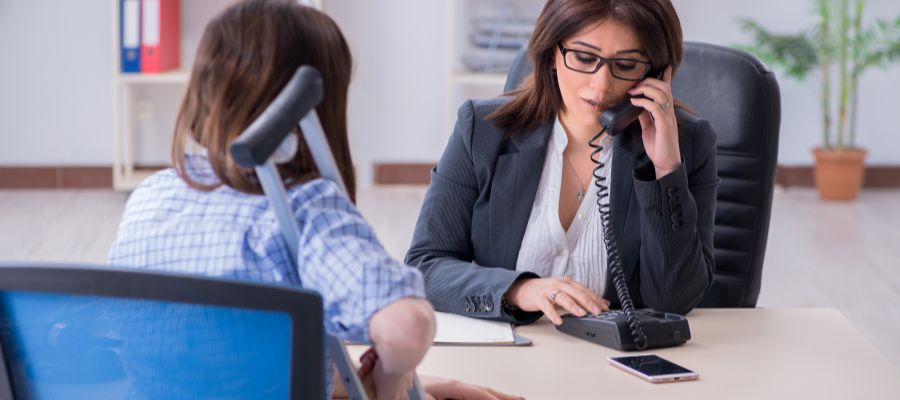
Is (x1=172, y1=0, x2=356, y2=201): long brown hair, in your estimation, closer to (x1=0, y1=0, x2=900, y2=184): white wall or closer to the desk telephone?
the desk telephone

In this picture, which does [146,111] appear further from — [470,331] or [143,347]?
[143,347]

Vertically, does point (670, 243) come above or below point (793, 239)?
above

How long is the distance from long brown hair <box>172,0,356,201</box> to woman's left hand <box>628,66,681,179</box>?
79 cm

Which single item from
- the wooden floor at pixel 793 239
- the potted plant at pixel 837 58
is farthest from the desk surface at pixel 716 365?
the potted plant at pixel 837 58

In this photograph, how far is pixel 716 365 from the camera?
1523 mm

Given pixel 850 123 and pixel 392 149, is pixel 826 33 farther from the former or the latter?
pixel 392 149

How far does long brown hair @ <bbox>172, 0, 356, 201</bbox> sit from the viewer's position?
3.57 feet

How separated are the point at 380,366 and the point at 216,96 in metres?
0.29

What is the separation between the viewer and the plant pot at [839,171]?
206 inches

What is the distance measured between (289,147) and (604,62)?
99cm

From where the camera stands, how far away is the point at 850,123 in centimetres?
534

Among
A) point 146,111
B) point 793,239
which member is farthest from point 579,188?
point 146,111

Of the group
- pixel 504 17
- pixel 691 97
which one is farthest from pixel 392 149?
pixel 691 97

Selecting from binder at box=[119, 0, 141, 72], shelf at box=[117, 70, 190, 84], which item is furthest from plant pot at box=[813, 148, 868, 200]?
binder at box=[119, 0, 141, 72]
